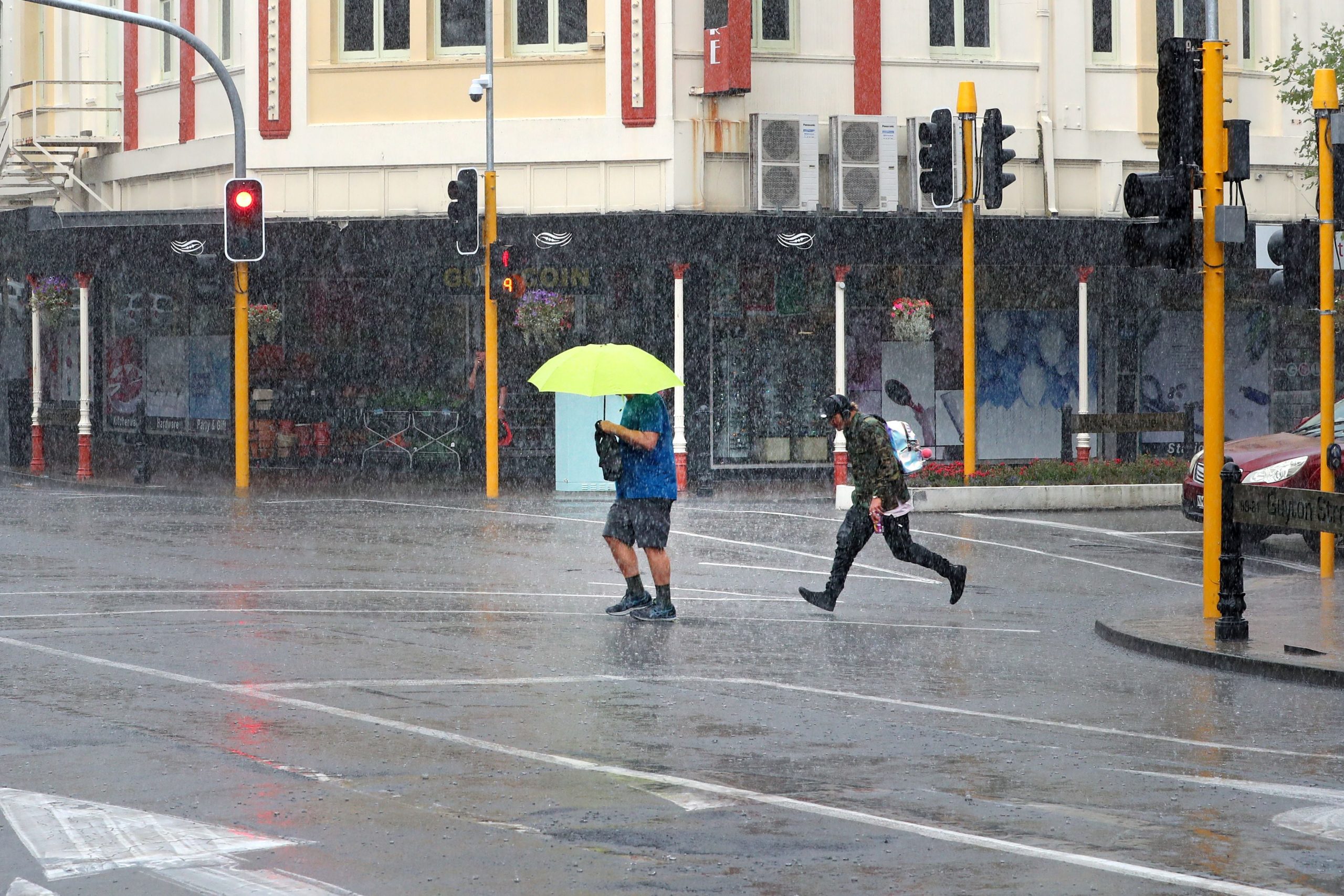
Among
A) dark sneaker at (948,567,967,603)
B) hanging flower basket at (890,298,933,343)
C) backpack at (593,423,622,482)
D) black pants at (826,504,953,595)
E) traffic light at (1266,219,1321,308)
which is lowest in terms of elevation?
dark sneaker at (948,567,967,603)

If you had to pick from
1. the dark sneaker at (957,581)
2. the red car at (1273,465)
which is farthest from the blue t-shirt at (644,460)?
the red car at (1273,465)

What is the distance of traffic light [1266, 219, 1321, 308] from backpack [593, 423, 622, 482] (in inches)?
208

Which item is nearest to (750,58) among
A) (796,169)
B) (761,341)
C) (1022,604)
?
(796,169)

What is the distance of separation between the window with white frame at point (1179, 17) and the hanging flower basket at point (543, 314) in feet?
34.1

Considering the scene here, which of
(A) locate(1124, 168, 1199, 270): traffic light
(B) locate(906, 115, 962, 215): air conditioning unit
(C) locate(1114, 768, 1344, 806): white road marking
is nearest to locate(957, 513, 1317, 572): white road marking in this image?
(A) locate(1124, 168, 1199, 270): traffic light

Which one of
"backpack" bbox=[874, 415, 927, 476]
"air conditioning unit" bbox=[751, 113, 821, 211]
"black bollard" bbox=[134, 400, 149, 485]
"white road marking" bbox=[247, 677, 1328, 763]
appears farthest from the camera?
"air conditioning unit" bbox=[751, 113, 821, 211]

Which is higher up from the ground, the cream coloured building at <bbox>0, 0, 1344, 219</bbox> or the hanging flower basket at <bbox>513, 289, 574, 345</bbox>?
the cream coloured building at <bbox>0, 0, 1344, 219</bbox>

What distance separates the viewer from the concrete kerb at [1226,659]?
10.9 meters

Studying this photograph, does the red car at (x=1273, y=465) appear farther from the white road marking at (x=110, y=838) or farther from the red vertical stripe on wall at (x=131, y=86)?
the red vertical stripe on wall at (x=131, y=86)

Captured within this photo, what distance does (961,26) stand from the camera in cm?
2961

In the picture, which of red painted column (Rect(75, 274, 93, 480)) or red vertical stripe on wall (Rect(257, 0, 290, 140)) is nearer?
red painted column (Rect(75, 274, 93, 480))

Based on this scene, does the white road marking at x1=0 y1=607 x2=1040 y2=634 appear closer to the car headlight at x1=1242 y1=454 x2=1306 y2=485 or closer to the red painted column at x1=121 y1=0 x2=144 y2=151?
the car headlight at x1=1242 y1=454 x2=1306 y2=485

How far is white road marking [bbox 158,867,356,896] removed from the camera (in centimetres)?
590

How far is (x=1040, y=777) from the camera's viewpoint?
786cm
